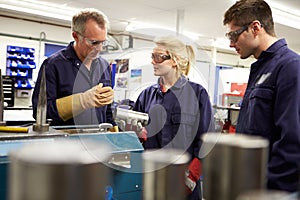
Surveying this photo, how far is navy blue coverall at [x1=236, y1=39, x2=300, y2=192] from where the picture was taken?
1.03 metres

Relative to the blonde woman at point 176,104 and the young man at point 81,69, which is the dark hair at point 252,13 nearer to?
the blonde woman at point 176,104

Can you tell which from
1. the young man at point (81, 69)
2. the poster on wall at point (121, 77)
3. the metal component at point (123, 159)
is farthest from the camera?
the poster on wall at point (121, 77)

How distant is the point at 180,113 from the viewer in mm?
1342

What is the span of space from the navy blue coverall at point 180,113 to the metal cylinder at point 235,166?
967 millimetres

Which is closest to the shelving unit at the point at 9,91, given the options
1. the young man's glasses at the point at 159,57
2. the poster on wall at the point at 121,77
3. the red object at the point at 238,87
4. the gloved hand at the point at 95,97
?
the poster on wall at the point at 121,77

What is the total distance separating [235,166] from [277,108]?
35.5 inches

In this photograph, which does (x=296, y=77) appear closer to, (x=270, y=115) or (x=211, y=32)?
(x=270, y=115)

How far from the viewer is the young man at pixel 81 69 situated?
143 cm

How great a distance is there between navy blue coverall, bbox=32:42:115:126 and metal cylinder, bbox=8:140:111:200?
1.19m

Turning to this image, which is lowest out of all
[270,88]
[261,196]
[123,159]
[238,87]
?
[123,159]

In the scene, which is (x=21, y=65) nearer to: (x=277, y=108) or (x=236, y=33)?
(x=236, y=33)

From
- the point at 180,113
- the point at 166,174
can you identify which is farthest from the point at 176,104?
the point at 166,174

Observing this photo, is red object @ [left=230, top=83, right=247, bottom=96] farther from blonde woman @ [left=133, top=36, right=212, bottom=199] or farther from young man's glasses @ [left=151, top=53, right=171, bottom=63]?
young man's glasses @ [left=151, top=53, right=171, bottom=63]

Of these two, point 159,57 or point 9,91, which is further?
point 9,91
